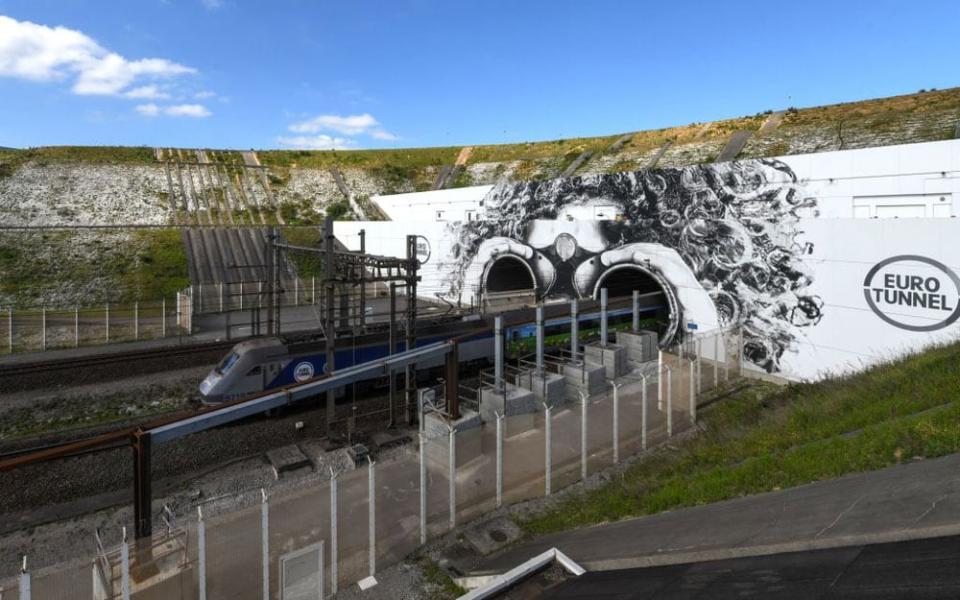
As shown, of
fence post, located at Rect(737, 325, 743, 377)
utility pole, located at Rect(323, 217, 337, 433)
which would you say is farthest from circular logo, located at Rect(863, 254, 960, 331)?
utility pole, located at Rect(323, 217, 337, 433)

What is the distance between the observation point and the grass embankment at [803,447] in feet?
24.9

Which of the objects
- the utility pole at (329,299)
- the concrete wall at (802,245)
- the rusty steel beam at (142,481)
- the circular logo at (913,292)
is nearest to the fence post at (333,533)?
the rusty steel beam at (142,481)

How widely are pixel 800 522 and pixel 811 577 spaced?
1438mm

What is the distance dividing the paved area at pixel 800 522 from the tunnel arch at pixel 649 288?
16830mm

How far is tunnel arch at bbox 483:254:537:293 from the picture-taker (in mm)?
33897

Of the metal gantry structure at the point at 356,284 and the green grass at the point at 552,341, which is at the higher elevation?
the metal gantry structure at the point at 356,284

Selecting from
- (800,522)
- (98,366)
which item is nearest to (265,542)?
(800,522)

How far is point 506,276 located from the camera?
34656 mm

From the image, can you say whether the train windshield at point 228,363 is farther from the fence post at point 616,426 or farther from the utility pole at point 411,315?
the fence post at point 616,426

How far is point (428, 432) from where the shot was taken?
1384 cm

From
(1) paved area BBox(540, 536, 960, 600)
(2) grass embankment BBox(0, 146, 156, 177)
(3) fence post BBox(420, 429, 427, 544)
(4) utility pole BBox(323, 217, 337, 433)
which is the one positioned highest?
(2) grass embankment BBox(0, 146, 156, 177)

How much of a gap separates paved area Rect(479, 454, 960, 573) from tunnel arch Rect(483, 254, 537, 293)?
26.4 m

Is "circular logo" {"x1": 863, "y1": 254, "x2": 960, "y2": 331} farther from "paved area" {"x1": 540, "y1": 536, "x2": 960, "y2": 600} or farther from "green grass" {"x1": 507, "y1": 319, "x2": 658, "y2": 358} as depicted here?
"paved area" {"x1": 540, "y1": 536, "x2": 960, "y2": 600}

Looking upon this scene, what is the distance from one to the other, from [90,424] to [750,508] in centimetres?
1777
